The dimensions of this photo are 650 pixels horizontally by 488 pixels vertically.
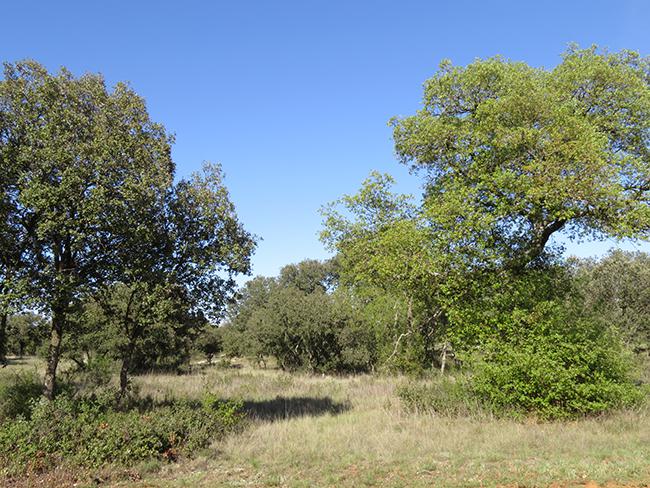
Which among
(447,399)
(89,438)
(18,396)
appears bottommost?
(447,399)

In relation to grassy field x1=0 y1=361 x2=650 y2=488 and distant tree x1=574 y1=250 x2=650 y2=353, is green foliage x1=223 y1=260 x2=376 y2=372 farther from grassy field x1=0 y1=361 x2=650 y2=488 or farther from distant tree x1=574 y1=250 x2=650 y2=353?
grassy field x1=0 y1=361 x2=650 y2=488

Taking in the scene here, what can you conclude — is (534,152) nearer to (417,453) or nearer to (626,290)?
(417,453)

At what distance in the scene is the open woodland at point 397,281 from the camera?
8.77 metres

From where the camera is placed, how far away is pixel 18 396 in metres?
13.2

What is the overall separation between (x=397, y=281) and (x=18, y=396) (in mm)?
12349

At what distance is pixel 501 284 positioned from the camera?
1388 centimetres

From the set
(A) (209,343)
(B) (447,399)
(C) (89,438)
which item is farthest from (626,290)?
(C) (89,438)

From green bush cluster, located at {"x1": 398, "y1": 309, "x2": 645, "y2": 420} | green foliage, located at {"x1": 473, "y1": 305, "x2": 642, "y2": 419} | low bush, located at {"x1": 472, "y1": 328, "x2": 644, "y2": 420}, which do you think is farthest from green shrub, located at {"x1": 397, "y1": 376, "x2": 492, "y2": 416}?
low bush, located at {"x1": 472, "y1": 328, "x2": 644, "y2": 420}

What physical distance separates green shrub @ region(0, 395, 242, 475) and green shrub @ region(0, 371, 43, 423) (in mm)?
2130

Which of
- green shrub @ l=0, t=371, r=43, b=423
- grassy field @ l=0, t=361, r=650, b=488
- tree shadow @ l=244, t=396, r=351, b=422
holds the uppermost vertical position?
green shrub @ l=0, t=371, r=43, b=423

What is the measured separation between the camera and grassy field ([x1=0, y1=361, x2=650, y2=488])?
7.68m

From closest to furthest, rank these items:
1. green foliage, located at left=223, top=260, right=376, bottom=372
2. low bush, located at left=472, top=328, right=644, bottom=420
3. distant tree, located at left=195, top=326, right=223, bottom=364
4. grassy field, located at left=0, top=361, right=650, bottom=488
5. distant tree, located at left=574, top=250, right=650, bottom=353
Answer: grassy field, located at left=0, top=361, right=650, bottom=488 → low bush, located at left=472, top=328, right=644, bottom=420 → green foliage, located at left=223, top=260, right=376, bottom=372 → distant tree, located at left=574, top=250, right=650, bottom=353 → distant tree, located at left=195, top=326, right=223, bottom=364

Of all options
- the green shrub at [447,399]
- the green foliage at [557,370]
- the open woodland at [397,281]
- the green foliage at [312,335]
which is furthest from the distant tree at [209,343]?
the green foliage at [557,370]

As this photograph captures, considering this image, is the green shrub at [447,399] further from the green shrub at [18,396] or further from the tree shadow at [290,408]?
the green shrub at [18,396]
